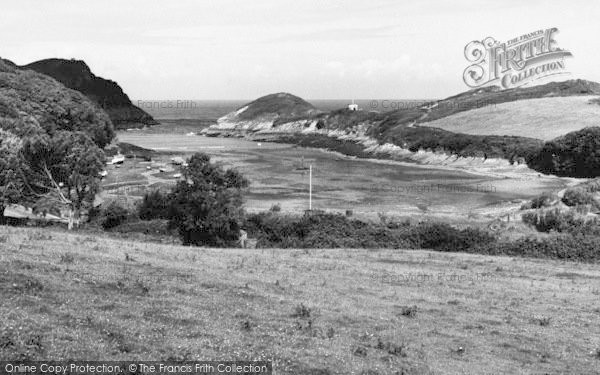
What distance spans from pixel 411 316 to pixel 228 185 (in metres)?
37.6

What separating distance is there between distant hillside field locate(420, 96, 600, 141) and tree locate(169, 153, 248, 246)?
358ft

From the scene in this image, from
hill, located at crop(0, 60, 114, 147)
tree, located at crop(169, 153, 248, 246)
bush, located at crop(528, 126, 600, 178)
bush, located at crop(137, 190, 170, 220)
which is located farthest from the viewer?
hill, located at crop(0, 60, 114, 147)

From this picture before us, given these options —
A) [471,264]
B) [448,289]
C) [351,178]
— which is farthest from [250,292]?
[351,178]

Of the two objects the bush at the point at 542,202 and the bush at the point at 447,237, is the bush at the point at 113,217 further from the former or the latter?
the bush at the point at 542,202

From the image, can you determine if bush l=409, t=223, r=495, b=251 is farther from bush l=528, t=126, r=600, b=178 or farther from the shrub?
bush l=528, t=126, r=600, b=178

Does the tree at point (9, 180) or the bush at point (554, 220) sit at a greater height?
the tree at point (9, 180)

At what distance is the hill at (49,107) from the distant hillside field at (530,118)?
95421 millimetres

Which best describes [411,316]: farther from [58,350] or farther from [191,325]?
[58,350]

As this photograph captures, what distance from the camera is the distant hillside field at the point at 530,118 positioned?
155 m

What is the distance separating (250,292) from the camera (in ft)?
80.6

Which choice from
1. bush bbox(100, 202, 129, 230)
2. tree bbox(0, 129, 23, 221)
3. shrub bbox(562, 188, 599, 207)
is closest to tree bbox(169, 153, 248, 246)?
bush bbox(100, 202, 129, 230)

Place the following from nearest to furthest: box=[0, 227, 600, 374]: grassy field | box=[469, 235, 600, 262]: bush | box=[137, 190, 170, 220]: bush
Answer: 1. box=[0, 227, 600, 374]: grassy field
2. box=[469, 235, 600, 262]: bush
3. box=[137, 190, 170, 220]: bush

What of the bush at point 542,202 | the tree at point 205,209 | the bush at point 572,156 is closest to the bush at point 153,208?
the tree at point 205,209

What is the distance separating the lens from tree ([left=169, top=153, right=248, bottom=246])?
55.4 m
